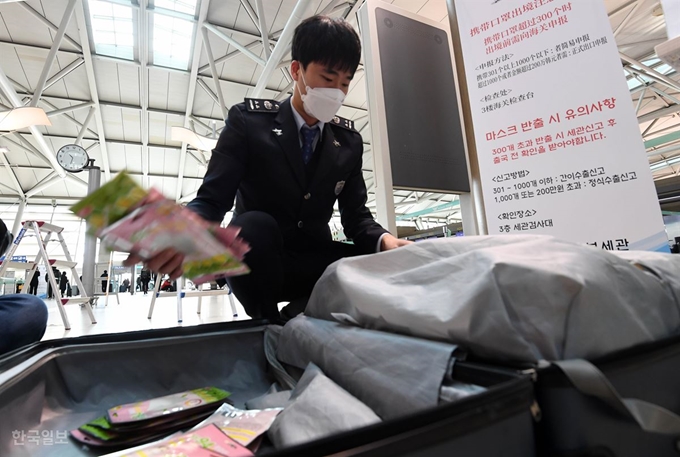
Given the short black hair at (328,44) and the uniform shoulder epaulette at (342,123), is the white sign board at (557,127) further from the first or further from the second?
the short black hair at (328,44)

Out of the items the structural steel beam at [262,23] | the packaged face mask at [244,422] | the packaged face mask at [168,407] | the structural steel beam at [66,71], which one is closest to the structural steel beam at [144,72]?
the structural steel beam at [66,71]

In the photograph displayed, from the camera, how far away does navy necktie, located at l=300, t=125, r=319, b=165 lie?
118cm

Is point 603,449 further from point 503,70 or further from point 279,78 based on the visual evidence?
point 279,78

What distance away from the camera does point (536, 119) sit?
57.0 inches

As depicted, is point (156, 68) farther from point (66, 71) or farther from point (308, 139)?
point (308, 139)

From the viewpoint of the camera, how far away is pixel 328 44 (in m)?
0.98

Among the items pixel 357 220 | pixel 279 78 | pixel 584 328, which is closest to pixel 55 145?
pixel 279 78

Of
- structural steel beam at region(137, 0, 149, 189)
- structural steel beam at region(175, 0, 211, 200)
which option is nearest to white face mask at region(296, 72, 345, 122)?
structural steel beam at region(175, 0, 211, 200)

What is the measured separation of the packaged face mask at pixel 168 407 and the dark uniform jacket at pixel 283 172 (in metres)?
0.50

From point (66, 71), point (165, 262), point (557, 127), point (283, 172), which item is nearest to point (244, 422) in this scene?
point (165, 262)

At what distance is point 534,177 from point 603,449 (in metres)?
1.30

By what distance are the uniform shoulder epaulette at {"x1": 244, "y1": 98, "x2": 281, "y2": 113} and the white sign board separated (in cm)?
94

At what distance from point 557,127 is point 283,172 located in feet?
3.47

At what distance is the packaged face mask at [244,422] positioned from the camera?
445 millimetres
